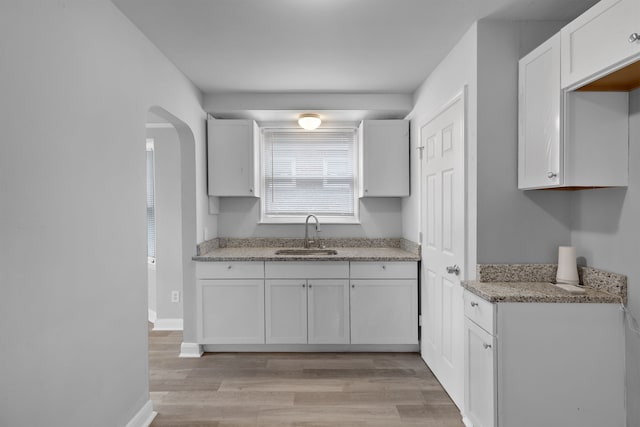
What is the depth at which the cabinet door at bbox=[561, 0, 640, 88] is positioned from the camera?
138cm

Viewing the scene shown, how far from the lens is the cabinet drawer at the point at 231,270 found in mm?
3256

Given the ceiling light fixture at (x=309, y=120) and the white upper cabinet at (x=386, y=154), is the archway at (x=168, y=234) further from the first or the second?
the white upper cabinet at (x=386, y=154)

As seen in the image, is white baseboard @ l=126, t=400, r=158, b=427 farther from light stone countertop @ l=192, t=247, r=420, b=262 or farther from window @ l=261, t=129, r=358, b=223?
window @ l=261, t=129, r=358, b=223

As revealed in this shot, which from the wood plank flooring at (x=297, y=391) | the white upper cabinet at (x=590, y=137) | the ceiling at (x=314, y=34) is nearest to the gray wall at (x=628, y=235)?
the white upper cabinet at (x=590, y=137)

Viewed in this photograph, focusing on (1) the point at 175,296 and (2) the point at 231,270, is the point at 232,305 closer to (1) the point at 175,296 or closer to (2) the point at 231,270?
(2) the point at 231,270

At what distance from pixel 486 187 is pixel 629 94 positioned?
0.76 meters

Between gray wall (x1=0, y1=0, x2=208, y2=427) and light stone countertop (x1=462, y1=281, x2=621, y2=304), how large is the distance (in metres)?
1.94

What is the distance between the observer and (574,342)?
1.73 m

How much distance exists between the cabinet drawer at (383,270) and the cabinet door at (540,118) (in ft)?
4.62

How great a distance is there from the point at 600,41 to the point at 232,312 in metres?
3.08

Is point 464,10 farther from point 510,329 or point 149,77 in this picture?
point 149,77

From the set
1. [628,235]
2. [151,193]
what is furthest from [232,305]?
[628,235]

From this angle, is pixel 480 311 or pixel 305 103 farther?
pixel 305 103

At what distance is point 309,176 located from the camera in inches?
159
